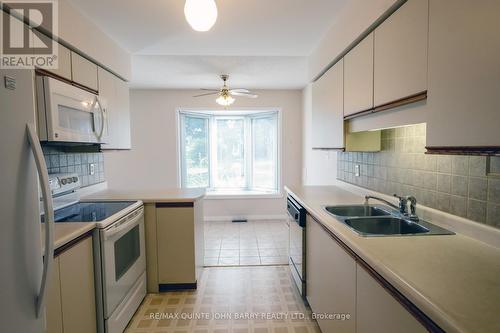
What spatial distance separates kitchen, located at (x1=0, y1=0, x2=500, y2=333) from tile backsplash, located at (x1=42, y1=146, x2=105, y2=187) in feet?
0.06

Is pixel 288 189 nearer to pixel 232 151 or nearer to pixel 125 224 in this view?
pixel 125 224

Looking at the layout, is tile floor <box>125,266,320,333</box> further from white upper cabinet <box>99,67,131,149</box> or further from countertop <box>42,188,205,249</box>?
white upper cabinet <box>99,67,131,149</box>

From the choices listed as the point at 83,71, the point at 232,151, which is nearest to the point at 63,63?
the point at 83,71

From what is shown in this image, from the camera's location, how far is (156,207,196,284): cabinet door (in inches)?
99.1

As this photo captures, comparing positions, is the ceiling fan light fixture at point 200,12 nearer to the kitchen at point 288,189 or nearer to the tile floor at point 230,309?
the kitchen at point 288,189

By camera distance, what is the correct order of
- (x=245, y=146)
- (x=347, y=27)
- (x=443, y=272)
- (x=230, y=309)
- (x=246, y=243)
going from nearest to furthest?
(x=443, y=272) → (x=347, y=27) → (x=230, y=309) → (x=246, y=243) → (x=245, y=146)

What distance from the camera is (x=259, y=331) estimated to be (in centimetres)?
206

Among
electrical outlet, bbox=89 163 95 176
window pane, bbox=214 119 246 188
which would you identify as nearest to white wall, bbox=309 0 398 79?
electrical outlet, bbox=89 163 95 176

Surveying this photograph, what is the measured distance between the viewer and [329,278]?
5.49ft

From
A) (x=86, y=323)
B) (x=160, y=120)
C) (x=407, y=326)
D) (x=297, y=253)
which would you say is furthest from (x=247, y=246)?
(x=407, y=326)

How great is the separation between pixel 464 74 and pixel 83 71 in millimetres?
2484

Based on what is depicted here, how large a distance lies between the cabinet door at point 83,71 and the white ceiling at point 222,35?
1.11 feet

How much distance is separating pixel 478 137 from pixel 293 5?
5.14 ft

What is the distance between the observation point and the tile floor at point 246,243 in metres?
3.34
